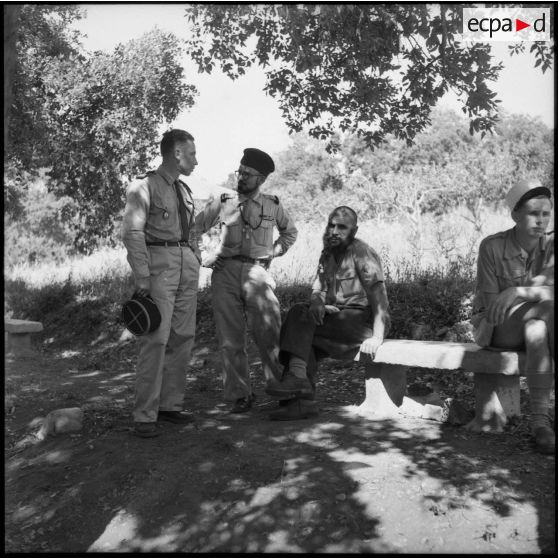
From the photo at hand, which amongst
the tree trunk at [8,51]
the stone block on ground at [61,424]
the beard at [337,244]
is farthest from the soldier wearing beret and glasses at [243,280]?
the tree trunk at [8,51]

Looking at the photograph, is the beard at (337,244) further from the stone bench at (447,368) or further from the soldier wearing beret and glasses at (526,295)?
the soldier wearing beret and glasses at (526,295)

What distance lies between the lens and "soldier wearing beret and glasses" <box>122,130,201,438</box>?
492cm

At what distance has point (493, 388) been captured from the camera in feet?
15.0

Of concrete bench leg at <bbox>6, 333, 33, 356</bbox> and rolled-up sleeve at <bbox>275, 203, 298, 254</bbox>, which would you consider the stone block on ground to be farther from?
concrete bench leg at <bbox>6, 333, 33, 356</bbox>

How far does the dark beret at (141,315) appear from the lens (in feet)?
15.9

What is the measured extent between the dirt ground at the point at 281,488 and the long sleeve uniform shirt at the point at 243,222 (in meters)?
1.29

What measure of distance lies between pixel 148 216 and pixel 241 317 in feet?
3.68

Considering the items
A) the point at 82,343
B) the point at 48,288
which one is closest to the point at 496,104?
the point at 82,343

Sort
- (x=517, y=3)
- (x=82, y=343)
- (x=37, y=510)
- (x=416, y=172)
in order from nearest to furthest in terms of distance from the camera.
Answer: (x=37, y=510) → (x=517, y=3) → (x=82, y=343) → (x=416, y=172)

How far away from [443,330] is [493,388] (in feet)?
9.57

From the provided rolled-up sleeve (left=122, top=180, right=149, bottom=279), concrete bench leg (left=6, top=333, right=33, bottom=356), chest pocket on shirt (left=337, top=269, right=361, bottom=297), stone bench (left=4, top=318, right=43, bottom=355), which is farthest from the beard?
concrete bench leg (left=6, top=333, right=33, bottom=356)

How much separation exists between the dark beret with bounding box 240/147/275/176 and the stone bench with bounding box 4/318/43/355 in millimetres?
6152

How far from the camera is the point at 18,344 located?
10.7m

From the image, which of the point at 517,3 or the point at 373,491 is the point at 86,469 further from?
the point at 517,3
